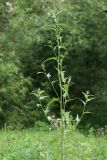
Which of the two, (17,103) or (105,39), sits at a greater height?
(105,39)

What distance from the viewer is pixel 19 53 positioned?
1627 cm

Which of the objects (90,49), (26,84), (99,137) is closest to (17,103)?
(26,84)

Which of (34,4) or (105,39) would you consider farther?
(34,4)

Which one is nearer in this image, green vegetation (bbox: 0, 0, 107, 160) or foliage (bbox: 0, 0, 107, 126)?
green vegetation (bbox: 0, 0, 107, 160)

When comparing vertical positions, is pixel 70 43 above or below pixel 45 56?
above

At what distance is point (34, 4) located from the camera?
17.4m

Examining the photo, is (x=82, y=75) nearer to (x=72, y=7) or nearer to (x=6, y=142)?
(x=72, y=7)

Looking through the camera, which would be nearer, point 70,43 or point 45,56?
point 70,43

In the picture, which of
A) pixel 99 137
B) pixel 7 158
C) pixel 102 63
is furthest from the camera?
pixel 102 63

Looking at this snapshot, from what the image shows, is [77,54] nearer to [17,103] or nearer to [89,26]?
[89,26]

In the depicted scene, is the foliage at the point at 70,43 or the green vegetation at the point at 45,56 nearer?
the green vegetation at the point at 45,56

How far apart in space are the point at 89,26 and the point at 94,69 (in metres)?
1.39

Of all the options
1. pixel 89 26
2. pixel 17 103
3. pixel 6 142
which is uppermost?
pixel 89 26

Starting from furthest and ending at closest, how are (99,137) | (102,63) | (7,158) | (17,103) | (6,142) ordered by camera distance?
(102,63), (17,103), (99,137), (6,142), (7,158)
